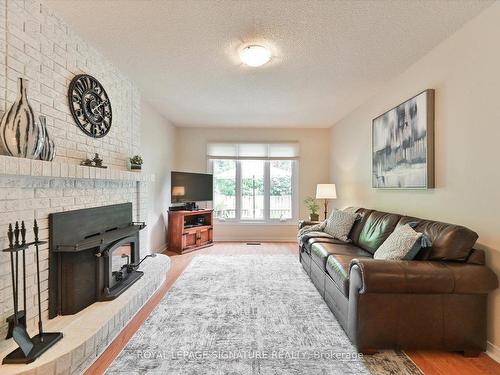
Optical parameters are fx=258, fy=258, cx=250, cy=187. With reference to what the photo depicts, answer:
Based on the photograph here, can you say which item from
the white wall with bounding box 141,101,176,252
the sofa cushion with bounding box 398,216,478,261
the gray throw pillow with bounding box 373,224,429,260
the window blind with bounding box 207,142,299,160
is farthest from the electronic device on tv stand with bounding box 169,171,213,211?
the sofa cushion with bounding box 398,216,478,261

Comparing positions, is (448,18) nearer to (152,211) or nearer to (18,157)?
(18,157)

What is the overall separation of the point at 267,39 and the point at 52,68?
5.86ft

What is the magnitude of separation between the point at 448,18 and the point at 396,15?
1.42ft

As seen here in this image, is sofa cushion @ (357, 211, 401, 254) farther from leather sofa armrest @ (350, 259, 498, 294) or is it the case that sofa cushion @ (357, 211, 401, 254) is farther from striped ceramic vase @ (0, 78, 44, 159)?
striped ceramic vase @ (0, 78, 44, 159)

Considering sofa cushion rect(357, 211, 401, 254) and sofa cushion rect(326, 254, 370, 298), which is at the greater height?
sofa cushion rect(357, 211, 401, 254)

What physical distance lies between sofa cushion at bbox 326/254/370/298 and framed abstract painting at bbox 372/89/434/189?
1094 millimetres

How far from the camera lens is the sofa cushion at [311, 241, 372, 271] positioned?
2771 mm

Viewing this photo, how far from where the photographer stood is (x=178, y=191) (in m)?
5.02

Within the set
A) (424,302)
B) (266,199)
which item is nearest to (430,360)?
(424,302)

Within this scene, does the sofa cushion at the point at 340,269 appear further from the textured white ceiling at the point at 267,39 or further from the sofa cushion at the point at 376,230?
the textured white ceiling at the point at 267,39

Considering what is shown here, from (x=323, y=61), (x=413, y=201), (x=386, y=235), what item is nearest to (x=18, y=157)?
(x=323, y=61)

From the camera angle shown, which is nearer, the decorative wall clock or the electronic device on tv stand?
the decorative wall clock

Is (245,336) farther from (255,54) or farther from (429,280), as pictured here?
(255,54)

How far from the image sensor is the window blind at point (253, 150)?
586 cm
